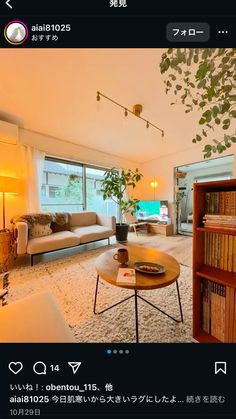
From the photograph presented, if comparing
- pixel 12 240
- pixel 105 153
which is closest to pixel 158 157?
pixel 105 153

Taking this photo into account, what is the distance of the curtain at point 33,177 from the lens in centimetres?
304

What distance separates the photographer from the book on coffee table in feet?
3.12

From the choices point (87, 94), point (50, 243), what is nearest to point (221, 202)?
point (87, 94)

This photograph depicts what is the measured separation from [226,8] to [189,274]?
2223 millimetres

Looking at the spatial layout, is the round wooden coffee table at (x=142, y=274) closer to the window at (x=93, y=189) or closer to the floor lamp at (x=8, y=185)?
the floor lamp at (x=8, y=185)

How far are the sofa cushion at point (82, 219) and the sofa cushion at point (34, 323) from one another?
8.54 feet

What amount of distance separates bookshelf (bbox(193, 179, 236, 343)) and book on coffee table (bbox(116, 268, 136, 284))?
1.36ft

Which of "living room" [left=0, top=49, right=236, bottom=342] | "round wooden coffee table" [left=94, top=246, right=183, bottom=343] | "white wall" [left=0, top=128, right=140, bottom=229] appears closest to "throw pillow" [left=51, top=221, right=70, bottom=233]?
"living room" [left=0, top=49, right=236, bottom=342]

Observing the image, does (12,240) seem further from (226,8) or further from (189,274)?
(226,8)

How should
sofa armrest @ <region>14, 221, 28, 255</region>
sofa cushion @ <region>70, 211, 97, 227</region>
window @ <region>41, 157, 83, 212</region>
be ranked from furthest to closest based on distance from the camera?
window @ <region>41, 157, 83, 212</region>
sofa cushion @ <region>70, 211, 97, 227</region>
sofa armrest @ <region>14, 221, 28, 255</region>

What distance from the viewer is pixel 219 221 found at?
0.93 metres

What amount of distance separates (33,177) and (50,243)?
149 centimetres
